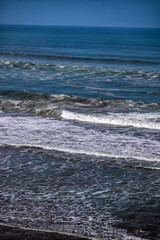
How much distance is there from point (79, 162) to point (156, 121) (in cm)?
656

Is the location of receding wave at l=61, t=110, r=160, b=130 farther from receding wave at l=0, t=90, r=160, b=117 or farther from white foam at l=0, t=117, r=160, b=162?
white foam at l=0, t=117, r=160, b=162

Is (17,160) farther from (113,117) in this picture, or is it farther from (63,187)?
(113,117)

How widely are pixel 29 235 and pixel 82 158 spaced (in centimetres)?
476

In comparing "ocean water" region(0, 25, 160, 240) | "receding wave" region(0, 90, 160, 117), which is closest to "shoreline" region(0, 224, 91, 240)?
"ocean water" region(0, 25, 160, 240)

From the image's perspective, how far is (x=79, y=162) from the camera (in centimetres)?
1094

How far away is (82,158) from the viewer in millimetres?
11266

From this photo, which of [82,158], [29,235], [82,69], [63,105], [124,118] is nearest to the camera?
[29,235]

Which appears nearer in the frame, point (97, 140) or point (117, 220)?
point (117, 220)

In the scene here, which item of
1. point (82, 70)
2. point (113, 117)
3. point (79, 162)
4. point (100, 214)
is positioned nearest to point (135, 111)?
point (113, 117)

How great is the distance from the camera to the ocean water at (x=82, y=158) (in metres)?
7.54

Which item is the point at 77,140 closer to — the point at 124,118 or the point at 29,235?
the point at 124,118

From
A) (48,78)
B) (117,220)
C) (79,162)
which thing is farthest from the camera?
(48,78)

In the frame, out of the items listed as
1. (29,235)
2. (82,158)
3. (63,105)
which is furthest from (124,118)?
(29,235)

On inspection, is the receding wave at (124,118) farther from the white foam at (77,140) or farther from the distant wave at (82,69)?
the distant wave at (82,69)
